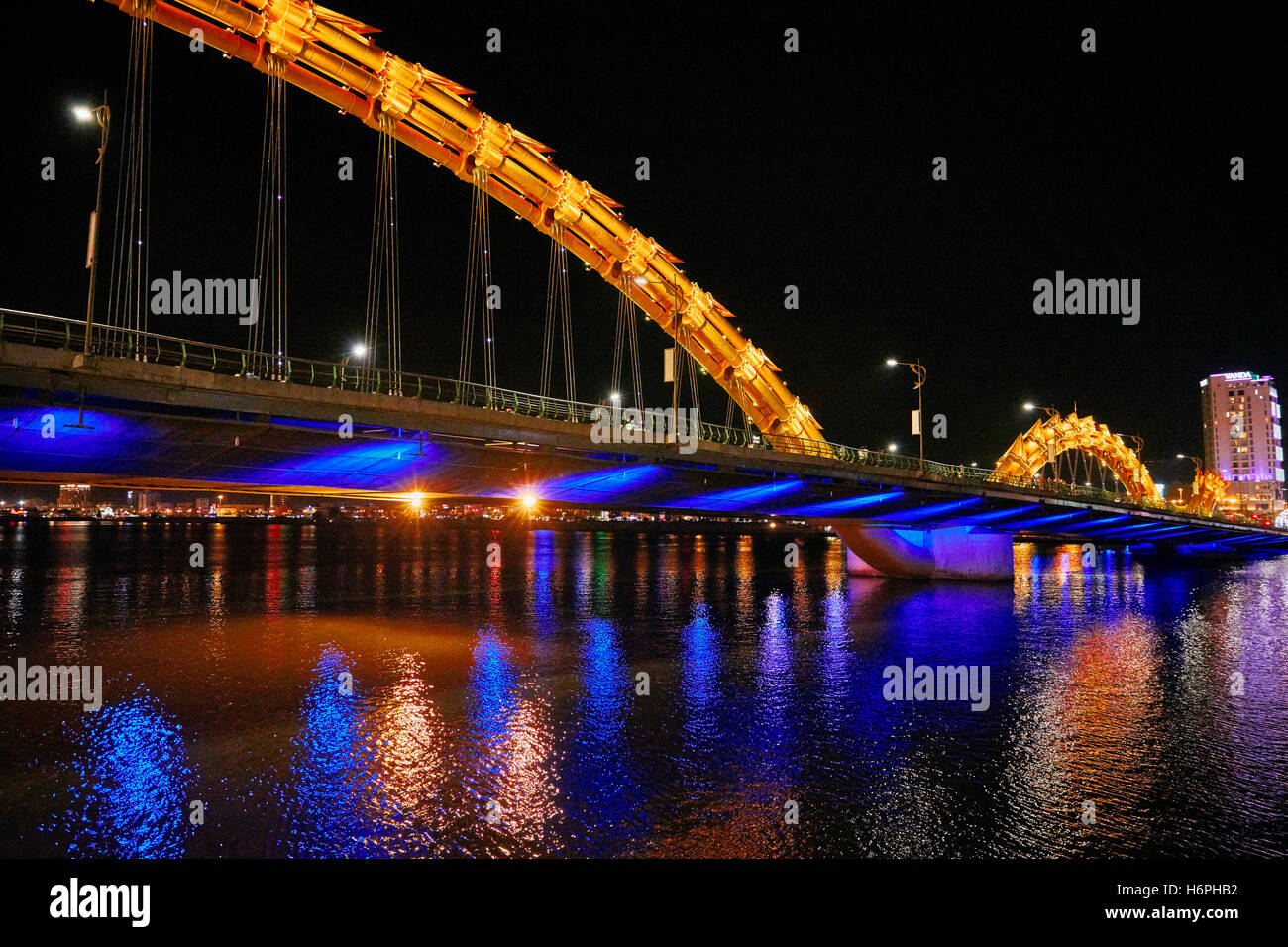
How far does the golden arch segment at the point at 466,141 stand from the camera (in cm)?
3206

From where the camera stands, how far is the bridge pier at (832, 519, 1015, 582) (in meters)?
50.0

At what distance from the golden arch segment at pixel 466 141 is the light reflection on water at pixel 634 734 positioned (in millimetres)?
18987

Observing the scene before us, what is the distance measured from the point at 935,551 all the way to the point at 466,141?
36786 mm

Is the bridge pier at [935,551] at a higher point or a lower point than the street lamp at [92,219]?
lower

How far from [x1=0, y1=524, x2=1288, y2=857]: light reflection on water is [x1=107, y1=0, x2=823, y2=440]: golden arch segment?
1899 cm

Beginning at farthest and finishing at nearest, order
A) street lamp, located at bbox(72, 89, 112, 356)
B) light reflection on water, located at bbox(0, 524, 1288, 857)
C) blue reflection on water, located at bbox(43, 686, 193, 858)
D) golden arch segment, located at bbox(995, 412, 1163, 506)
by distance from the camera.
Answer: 1. golden arch segment, located at bbox(995, 412, 1163, 506)
2. street lamp, located at bbox(72, 89, 112, 356)
3. light reflection on water, located at bbox(0, 524, 1288, 857)
4. blue reflection on water, located at bbox(43, 686, 193, 858)

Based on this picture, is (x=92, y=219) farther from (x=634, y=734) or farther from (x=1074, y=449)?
(x=1074, y=449)

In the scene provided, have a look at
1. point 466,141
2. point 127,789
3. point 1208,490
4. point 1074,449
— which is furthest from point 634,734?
point 1208,490

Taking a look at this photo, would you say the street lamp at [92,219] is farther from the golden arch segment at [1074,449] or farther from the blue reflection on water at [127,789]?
the golden arch segment at [1074,449]

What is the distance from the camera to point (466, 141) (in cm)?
4106

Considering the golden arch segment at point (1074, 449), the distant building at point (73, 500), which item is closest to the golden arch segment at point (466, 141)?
the golden arch segment at point (1074, 449)

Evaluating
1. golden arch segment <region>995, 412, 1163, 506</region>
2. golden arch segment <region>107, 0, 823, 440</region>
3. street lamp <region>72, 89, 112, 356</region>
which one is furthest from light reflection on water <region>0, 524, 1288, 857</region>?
golden arch segment <region>995, 412, 1163, 506</region>

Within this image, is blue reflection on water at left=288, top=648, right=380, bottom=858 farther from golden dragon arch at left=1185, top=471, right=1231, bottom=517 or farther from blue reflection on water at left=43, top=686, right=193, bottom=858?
golden dragon arch at left=1185, top=471, right=1231, bottom=517
